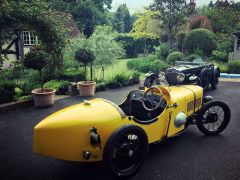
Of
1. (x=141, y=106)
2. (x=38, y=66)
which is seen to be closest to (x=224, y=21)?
(x=38, y=66)

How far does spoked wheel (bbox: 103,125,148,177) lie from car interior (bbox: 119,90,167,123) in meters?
0.81

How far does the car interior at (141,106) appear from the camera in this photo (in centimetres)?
457

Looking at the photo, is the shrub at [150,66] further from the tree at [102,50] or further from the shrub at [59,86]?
the shrub at [59,86]

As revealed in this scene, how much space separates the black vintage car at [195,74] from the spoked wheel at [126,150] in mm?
4786

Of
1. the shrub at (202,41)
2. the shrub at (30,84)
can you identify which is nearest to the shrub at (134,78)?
the shrub at (30,84)

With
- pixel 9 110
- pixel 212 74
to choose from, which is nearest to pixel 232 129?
pixel 212 74

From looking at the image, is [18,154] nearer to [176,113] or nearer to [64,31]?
[176,113]

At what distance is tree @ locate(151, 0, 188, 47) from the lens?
18.6 meters

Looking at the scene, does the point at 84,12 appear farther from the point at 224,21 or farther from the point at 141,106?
the point at 141,106


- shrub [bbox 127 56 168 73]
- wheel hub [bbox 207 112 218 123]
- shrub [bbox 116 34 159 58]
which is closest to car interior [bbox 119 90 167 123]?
wheel hub [bbox 207 112 218 123]

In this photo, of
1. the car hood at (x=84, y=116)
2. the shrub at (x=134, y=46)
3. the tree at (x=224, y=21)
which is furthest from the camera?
the shrub at (x=134, y=46)

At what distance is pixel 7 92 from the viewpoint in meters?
7.70

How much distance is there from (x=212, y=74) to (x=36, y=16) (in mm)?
7036

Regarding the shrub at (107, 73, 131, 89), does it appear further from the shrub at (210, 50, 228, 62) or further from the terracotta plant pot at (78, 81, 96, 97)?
the shrub at (210, 50, 228, 62)
